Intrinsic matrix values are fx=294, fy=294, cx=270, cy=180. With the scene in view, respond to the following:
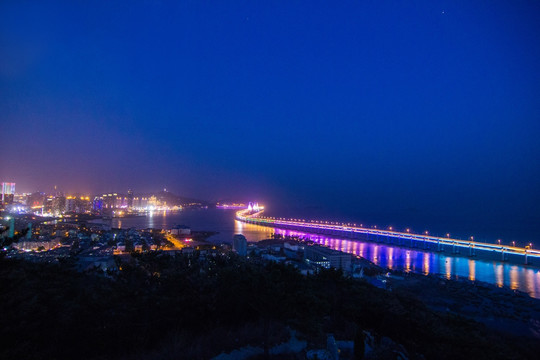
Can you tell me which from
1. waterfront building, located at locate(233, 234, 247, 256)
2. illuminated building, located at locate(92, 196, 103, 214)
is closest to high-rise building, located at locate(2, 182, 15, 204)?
illuminated building, located at locate(92, 196, 103, 214)

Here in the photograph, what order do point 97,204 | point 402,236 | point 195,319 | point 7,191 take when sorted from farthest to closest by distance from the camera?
1. point 97,204
2. point 7,191
3. point 402,236
4. point 195,319

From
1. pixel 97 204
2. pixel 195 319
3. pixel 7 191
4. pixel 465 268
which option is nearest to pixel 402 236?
pixel 465 268

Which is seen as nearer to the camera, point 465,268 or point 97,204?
point 465,268

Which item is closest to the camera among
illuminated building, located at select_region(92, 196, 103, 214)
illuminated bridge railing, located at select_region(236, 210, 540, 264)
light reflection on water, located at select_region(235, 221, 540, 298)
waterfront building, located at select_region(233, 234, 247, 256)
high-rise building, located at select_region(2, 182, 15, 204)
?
light reflection on water, located at select_region(235, 221, 540, 298)

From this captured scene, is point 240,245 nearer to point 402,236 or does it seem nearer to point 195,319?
point 195,319

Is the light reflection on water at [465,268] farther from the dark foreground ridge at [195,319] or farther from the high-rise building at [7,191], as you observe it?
the high-rise building at [7,191]

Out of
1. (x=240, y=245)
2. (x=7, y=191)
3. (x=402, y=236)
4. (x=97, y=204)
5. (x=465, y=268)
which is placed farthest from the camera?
(x=97, y=204)

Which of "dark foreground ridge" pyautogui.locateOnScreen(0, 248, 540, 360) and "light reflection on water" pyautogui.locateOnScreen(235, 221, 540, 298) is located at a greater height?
"dark foreground ridge" pyautogui.locateOnScreen(0, 248, 540, 360)

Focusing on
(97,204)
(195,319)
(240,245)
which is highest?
(195,319)

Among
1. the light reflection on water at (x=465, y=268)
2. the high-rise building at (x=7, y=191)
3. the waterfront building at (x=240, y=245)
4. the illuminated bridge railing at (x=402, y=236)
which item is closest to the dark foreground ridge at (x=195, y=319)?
the waterfront building at (x=240, y=245)

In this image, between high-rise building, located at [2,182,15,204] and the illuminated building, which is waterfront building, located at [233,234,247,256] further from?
the illuminated building
